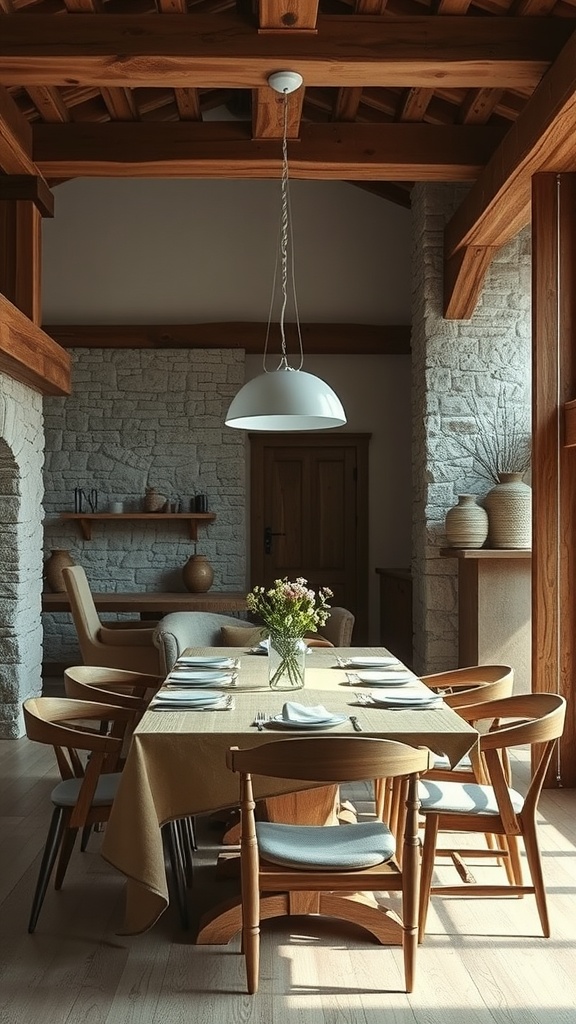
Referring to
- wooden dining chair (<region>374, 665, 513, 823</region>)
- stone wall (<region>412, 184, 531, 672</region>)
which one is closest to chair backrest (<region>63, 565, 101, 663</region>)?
stone wall (<region>412, 184, 531, 672</region>)

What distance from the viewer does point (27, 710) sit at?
3.65 m

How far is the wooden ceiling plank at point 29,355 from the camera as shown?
5.61 meters

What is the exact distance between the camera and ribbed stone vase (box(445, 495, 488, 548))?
23.7 ft

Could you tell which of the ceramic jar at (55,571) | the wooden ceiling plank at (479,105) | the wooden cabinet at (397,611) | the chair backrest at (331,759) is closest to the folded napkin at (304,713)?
the chair backrest at (331,759)

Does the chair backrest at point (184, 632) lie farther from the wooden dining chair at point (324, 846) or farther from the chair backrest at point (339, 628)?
the wooden dining chair at point (324, 846)

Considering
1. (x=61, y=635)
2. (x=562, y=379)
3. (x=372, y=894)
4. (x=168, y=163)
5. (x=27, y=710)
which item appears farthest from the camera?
(x=61, y=635)

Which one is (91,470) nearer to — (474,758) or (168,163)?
(168,163)

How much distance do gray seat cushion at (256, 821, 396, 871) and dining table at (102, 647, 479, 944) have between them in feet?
0.45

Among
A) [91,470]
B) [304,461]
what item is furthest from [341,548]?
[91,470]

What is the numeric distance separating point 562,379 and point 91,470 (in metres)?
5.36

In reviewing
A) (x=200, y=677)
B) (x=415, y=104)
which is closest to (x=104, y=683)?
(x=200, y=677)

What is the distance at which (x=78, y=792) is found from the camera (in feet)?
12.4

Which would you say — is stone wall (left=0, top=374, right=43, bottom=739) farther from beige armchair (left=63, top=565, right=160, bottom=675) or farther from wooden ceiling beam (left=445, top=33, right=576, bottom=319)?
wooden ceiling beam (left=445, top=33, right=576, bottom=319)

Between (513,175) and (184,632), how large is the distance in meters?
3.29
